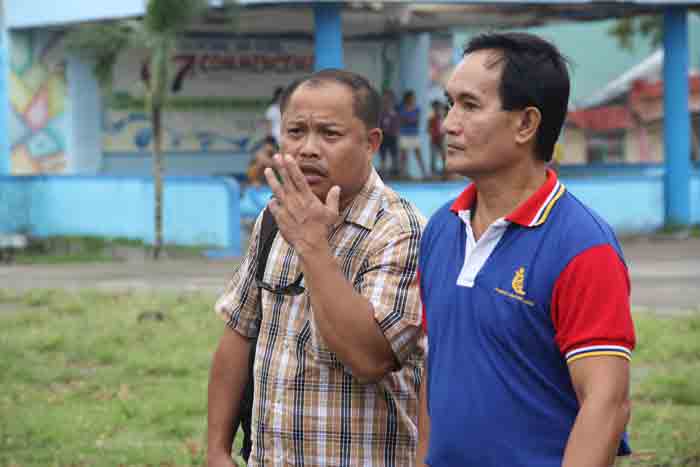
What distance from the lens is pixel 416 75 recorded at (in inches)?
971

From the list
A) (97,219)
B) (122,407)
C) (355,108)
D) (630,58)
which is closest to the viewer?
(355,108)

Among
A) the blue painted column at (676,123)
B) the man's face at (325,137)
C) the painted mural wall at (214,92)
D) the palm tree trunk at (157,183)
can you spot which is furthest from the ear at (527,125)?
the painted mural wall at (214,92)

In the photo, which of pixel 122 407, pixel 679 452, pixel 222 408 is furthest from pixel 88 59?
pixel 222 408

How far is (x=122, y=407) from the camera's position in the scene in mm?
7891

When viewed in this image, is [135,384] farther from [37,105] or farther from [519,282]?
[37,105]

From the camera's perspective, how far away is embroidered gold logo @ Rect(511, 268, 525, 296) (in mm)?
2607

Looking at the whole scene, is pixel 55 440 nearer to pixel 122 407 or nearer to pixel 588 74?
pixel 122 407

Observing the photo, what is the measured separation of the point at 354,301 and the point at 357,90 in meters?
0.60

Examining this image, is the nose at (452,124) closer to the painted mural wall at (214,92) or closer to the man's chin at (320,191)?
the man's chin at (320,191)

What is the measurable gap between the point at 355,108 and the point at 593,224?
0.84 metres

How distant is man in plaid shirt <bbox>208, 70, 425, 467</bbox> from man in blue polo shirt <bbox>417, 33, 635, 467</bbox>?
19 centimetres

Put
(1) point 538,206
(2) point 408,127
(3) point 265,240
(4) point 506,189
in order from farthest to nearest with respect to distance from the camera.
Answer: (2) point 408,127 → (3) point 265,240 → (4) point 506,189 → (1) point 538,206

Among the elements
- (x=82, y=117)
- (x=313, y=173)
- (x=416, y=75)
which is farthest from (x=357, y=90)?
(x=416, y=75)

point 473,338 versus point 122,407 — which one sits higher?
point 473,338
